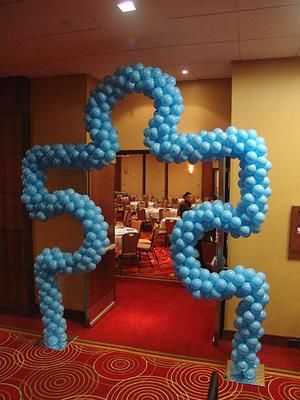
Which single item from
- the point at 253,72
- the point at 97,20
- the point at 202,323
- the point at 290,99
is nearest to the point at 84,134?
the point at 97,20

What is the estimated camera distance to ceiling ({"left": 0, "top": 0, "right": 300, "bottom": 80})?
9.74 feet

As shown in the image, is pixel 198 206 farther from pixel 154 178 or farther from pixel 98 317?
pixel 154 178

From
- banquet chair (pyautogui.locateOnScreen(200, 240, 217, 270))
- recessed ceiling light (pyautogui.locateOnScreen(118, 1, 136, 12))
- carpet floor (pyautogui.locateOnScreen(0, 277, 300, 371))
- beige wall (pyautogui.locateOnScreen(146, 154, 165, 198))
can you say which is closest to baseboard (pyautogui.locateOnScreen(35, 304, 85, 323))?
carpet floor (pyautogui.locateOnScreen(0, 277, 300, 371))

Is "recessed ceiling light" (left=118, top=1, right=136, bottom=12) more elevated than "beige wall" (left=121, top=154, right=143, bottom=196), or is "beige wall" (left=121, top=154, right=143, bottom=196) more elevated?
"recessed ceiling light" (left=118, top=1, right=136, bottom=12)

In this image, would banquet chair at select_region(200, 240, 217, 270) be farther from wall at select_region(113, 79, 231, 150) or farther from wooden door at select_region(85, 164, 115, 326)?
wall at select_region(113, 79, 231, 150)

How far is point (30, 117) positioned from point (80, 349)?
3.22m

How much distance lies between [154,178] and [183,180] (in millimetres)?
1437

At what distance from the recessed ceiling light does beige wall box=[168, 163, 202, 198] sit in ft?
42.7

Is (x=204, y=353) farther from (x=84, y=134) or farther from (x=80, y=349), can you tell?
(x=84, y=134)

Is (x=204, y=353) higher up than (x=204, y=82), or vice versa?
(x=204, y=82)

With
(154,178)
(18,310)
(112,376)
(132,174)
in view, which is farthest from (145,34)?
(132,174)

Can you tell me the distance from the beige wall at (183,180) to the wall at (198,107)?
10326mm

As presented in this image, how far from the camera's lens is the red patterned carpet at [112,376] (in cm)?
342

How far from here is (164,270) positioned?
7.52 meters
